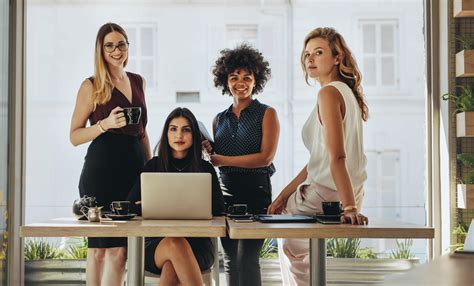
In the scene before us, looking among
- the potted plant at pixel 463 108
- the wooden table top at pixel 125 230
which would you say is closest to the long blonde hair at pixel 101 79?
the wooden table top at pixel 125 230

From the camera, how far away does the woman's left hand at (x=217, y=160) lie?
13.8 ft

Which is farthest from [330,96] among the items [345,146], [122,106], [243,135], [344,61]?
[122,106]

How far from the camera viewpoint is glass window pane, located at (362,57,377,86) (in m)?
4.73

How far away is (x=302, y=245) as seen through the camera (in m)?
3.81

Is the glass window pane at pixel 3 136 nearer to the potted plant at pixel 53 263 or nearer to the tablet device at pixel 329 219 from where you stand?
the potted plant at pixel 53 263

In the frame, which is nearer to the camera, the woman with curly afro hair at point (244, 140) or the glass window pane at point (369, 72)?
the woman with curly afro hair at point (244, 140)

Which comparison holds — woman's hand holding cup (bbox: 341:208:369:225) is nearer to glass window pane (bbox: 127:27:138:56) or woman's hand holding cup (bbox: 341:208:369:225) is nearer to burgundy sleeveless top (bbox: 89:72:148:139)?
burgundy sleeveless top (bbox: 89:72:148:139)

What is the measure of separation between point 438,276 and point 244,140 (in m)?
3.21

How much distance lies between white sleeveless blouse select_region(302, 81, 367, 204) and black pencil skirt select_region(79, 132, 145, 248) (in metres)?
1.11

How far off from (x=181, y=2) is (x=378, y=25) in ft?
4.62

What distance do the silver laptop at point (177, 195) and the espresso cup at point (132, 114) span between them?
107cm

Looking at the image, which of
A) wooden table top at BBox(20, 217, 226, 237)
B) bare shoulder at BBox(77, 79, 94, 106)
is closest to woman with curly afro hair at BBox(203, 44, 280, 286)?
bare shoulder at BBox(77, 79, 94, 106)

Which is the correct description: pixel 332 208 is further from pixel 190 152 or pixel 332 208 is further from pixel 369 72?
pixel 369 72

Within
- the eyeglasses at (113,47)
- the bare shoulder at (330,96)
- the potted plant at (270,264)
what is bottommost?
the potted plant at (270,264)
